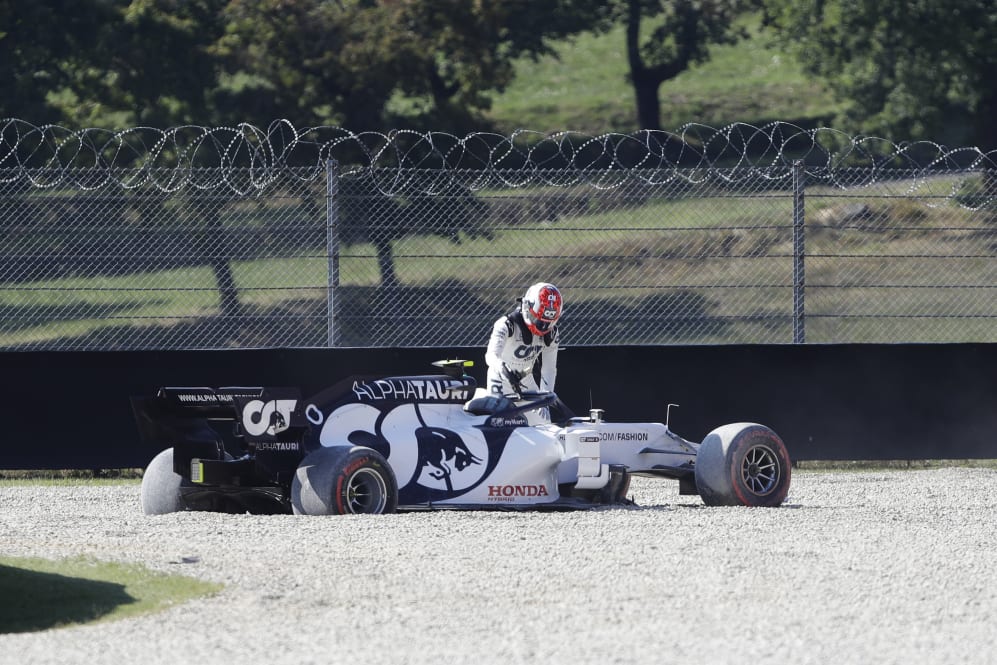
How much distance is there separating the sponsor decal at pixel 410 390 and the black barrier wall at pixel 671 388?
103 inches

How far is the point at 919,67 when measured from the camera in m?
34.9

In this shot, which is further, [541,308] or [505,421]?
[541,308]

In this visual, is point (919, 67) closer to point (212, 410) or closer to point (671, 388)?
point (671, 388)

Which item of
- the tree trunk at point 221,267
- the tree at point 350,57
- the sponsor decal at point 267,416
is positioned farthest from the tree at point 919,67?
the sponsor decal at point 267,416

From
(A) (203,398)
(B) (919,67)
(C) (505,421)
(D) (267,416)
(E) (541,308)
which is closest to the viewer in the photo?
(A) (203,398)

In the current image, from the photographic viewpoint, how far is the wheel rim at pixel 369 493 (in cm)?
1043

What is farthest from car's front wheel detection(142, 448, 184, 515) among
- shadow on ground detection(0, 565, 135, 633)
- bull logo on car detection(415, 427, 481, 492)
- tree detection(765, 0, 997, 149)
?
tree detection(765, 0, 997, 149)

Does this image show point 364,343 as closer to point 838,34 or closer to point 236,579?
point 236,579

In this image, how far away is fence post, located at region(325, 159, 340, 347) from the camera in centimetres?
1396

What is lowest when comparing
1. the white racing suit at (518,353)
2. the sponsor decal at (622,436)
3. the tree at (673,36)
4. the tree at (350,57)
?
the sponsor decal at (622,436)

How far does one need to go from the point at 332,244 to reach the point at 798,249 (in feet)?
13.4

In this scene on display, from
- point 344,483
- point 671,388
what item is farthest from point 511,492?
point 671,388

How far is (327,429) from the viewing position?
10.7 metres

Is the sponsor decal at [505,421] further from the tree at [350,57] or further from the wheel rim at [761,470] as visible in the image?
the tree at [350,57]
